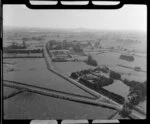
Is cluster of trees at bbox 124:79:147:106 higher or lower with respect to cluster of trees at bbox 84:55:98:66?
lower

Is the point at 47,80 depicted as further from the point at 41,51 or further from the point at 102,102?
the point at 102,102

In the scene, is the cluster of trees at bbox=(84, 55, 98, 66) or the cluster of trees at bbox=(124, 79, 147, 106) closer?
the cluster of trees at bbox=(124, 79, 147, 106)

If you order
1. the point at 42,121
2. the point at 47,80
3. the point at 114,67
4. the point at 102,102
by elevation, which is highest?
the point at 114,67

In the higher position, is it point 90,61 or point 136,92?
point 90,61

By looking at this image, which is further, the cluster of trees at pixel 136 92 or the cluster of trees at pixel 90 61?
the cluster of trees at pixel 90 61

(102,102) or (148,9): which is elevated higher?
(148,9)

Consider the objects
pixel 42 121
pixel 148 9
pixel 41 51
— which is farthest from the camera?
pixel 41 51

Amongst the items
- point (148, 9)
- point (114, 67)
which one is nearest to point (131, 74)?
point (114, 67)

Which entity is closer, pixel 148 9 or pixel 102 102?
pixel 148 9

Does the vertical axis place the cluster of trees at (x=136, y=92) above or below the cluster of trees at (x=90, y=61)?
below

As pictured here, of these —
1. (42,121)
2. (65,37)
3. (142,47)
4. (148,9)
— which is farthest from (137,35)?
(42,121)

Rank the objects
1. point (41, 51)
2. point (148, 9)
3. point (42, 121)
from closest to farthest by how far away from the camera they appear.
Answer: point (148, 9)
point (42, 121)
point (41, 51)
